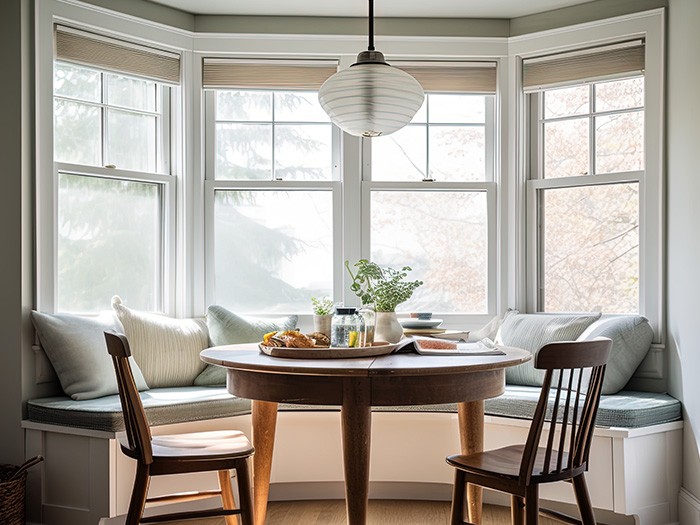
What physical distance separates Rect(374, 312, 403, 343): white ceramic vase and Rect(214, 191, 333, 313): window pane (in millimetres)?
1309

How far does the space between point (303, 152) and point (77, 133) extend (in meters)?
1.23

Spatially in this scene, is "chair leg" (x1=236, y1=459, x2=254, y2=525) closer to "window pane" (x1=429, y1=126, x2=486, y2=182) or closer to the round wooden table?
the round wooden table

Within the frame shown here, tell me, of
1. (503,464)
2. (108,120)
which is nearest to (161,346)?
(108,120)

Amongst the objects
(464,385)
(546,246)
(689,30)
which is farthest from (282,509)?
(689,30)

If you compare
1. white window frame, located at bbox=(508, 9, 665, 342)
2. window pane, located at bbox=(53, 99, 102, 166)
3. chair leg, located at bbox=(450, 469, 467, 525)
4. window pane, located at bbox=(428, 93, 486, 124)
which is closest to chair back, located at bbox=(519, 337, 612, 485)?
chair leg, located at bbox=(450, 469, 467, 525)

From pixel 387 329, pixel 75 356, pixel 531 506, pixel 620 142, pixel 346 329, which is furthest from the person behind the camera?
pixel 620 142

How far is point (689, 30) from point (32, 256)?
319 cm

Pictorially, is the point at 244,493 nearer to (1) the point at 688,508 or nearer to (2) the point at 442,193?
(1) the point at 688,508

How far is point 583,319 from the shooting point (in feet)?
13.3

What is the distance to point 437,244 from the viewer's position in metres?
4.55

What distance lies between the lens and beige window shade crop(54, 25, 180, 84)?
153 inches

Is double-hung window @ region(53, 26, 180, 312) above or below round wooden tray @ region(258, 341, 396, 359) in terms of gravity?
above

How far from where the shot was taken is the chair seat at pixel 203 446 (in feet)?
8.87

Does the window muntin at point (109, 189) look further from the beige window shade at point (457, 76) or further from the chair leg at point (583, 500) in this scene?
the chair leg at point (583, 500)
